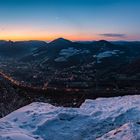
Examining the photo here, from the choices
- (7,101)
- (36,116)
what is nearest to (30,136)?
(36,116)

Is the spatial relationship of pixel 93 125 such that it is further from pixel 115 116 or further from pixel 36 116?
pixel 36 116

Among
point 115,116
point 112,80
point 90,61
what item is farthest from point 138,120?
point 90,61

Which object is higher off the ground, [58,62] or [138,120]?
[138,120]

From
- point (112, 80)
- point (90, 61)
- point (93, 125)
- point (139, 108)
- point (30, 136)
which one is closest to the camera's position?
point (30, 136)

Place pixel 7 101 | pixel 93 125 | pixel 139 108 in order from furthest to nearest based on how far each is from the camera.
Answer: pixel 7 101 < pixel 139 108 < pixel 93 125

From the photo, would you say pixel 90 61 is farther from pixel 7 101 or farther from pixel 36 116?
pixel 36 116

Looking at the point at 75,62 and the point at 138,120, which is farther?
the point at 75,62
